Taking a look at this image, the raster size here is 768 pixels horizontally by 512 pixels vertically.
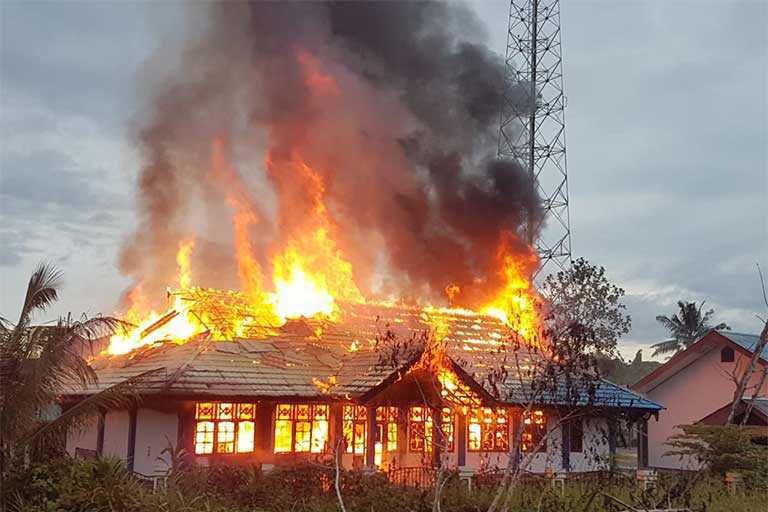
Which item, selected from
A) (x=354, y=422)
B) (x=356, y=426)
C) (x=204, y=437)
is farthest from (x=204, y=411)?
(x=356, y=426)

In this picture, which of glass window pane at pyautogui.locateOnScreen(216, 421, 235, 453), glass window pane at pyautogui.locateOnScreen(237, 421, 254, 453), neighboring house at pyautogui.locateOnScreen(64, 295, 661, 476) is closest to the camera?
neighboring house at pyautogui.locateOnScreen(64, 295, 661, 476)

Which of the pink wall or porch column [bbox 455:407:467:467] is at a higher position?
the pink wall

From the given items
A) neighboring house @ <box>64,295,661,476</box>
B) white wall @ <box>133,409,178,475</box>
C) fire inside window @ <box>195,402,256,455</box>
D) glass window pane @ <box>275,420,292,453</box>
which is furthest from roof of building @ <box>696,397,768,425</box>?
white wall @ <box>133,409,178,475</box>

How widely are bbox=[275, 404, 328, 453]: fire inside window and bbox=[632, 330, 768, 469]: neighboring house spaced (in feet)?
46.2

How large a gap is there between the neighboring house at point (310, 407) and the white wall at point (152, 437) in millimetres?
26

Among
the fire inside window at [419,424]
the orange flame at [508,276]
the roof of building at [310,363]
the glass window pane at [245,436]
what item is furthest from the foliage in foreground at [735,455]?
the orange flame at [508,276]

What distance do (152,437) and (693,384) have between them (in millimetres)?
21170

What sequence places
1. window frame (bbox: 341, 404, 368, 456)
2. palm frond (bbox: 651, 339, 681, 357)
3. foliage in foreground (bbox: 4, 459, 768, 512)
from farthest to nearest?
palm frond (bbox: 651, 339, 681, 357) < window frame (bbox: 341, 404, 368, 456) < foliage in foreground (bbox: 4, 459, 768, 512)

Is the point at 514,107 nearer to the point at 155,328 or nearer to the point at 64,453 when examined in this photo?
the point at 155,328

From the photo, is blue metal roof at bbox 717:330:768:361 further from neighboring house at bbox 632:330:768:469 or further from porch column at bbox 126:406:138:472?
porch column at bbox 126:406:138:472

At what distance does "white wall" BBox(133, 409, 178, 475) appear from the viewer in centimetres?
2084

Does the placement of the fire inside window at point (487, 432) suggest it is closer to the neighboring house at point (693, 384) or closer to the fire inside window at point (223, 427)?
the fire inside window at point (223, 427)

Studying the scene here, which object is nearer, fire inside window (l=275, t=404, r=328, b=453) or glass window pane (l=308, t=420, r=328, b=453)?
fire inside window (l=275, t=404, r=328, b=453)

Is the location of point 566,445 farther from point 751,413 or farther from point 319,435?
point 319,435
